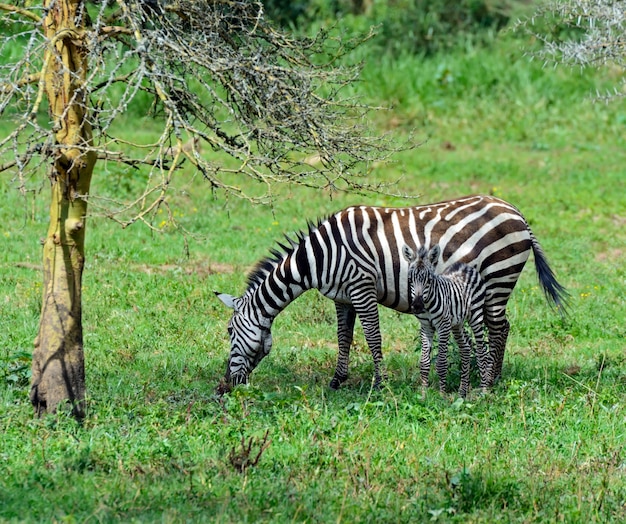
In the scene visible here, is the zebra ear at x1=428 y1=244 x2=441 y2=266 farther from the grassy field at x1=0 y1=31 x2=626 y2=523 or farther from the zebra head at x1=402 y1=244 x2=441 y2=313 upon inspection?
the grassy field at x1=0 y1=31 x2=626 y2=523

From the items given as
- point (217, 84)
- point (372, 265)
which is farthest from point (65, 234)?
point (372, 265)

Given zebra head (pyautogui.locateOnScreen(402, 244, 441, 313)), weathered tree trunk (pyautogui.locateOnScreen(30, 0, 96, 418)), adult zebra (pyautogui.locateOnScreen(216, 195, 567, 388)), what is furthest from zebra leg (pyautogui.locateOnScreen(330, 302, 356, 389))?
weathered tree trunk (pyautogui.locateOnScreen(30, 0, 96, 418))

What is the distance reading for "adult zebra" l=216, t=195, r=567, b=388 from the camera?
905 centimetres

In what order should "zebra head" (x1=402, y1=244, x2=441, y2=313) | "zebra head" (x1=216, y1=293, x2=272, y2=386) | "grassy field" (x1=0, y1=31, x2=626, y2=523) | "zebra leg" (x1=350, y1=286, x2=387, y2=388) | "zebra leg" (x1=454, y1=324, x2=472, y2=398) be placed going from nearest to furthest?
"grassy field" (x1=0, y1=31, x2=626, y2=523)
"zebra head" (x1=402, y1=244, x2=441, y2=313)
"zebra leg" (x1=454, y1=324, x2=472, y2=398)
"zebra head" (x1=216, y1=293, x2=272, y2=386)
"zebra leg" (x1=350, y1=286, x2=387, y2=388)

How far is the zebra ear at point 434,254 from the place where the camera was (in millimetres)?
8710

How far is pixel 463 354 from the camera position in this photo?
8.99 meters

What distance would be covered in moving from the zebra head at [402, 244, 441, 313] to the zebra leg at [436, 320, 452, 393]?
1.11ft

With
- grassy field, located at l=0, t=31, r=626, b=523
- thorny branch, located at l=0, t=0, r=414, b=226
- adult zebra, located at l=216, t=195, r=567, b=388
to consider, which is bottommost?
grassy field, located at l=0, t=31, r=626, b=523

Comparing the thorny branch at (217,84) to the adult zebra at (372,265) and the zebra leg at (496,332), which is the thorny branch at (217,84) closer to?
the adult zebra at (372,265)

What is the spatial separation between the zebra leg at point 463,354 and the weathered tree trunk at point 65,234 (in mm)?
3456

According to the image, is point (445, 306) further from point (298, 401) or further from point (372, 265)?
point (298, 401)

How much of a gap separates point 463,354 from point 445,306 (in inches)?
23.8

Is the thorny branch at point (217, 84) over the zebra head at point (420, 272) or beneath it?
over

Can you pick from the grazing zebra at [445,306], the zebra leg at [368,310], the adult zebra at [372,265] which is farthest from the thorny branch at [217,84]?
the zebra leg at [368,310]
